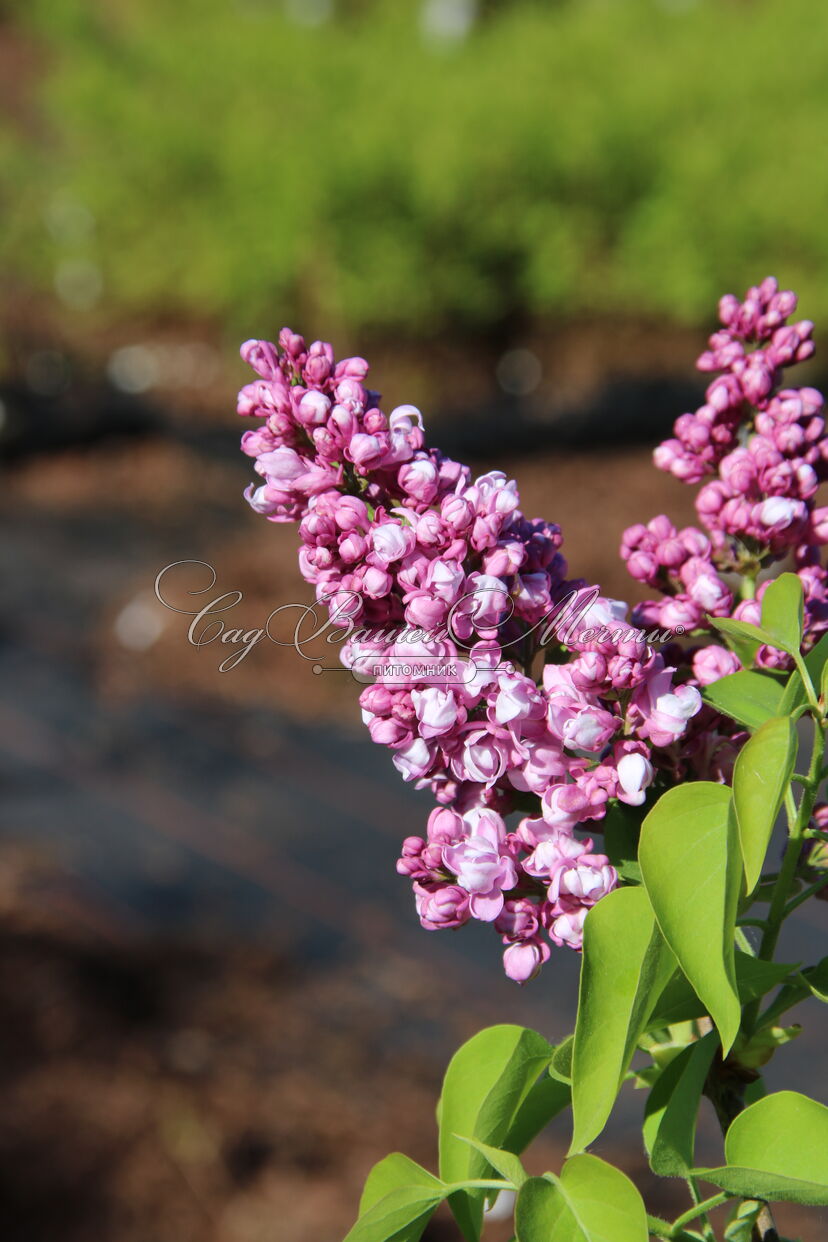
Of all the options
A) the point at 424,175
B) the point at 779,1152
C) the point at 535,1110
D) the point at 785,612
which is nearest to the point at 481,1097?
the point at 535,1110

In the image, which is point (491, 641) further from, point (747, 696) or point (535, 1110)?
point (535, 1110)

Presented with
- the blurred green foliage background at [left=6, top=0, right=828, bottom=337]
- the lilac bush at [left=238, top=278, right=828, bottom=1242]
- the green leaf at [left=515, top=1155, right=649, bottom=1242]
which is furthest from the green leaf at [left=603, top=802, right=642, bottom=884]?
the blurred green foliage background at [left=6, top=0, right=828, bottom=337]

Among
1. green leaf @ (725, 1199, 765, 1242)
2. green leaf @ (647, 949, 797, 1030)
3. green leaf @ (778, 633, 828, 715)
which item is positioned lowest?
green leaf @ (725, 1199, 765, 1242)

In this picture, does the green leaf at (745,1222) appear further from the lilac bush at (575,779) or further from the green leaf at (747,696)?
the green leaf at (747,696)

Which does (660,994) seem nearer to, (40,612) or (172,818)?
(172,818)

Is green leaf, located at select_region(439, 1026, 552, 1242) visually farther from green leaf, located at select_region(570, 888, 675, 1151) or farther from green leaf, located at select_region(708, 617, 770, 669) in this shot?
green leaf, located at select_region(708, 617, 770, 669)

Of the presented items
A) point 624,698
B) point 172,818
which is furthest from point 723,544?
point 172,818

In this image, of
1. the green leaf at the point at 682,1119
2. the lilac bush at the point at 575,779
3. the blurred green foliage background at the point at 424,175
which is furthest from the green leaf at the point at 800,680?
the blurred green foliage background at the point at 424,175

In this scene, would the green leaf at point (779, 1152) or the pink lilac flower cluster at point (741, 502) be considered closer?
the green leaf at point (779, 1152)
